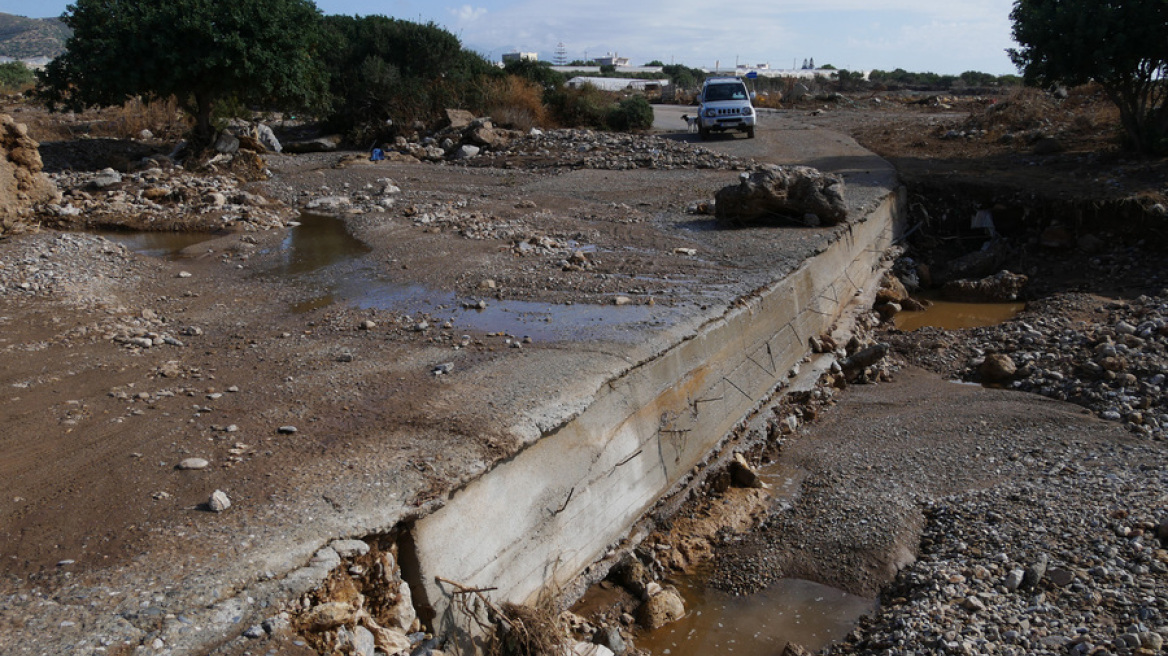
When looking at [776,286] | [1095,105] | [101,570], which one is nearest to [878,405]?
[776,286]

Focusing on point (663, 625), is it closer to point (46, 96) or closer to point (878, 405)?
point (878, 405)

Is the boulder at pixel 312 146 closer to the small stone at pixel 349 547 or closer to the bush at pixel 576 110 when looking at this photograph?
the bush at pixel 576 110

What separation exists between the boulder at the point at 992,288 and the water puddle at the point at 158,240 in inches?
471

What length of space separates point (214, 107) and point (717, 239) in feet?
46.5

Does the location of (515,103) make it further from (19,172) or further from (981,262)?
(981,262)

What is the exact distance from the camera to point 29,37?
4422 inches

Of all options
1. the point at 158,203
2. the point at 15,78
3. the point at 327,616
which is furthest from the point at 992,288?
the point at 15,78

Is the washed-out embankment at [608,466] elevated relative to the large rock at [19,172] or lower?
lower

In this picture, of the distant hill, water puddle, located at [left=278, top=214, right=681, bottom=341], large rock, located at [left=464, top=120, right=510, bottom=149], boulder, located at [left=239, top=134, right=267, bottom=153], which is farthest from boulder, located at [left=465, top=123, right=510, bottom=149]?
the distant hill

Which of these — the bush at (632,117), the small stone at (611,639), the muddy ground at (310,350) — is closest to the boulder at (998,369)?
the muddy ground at (310,350)

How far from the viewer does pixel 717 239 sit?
38.3ft

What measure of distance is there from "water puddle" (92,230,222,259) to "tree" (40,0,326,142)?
5751 millimetres

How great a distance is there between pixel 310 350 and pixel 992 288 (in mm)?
10892

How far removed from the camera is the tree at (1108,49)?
15.0m
